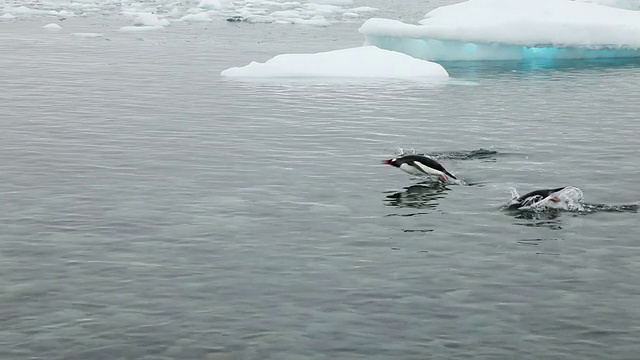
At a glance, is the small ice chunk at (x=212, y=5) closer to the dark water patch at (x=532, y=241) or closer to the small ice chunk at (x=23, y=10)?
the small ice chunk at (x=23, y=10)

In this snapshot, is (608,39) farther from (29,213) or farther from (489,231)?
(29,213)

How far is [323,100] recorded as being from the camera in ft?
109

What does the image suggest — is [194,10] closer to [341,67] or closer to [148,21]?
[148,21]

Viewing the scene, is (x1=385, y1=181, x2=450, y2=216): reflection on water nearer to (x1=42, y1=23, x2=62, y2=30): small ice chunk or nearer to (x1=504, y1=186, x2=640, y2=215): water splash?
(x1=504, y1=186, x2=640, y2=215): water splash

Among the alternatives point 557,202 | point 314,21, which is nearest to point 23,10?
point 314,21

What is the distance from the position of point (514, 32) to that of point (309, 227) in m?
28.0

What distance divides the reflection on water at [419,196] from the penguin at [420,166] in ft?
0.83

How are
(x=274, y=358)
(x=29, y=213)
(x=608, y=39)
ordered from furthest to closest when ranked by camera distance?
(x=608, y=39)
(x=29, y=213)
(x=274, y=358)

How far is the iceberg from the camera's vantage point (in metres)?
42.4

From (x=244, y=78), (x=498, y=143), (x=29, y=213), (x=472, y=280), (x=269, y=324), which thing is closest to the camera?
(x=269, y=324)

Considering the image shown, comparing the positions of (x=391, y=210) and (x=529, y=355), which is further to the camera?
(x=391, y=210)

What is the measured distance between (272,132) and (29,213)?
10.2 m

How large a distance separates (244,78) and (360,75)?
4539 mm

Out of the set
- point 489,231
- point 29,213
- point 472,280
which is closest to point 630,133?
point 489,231
